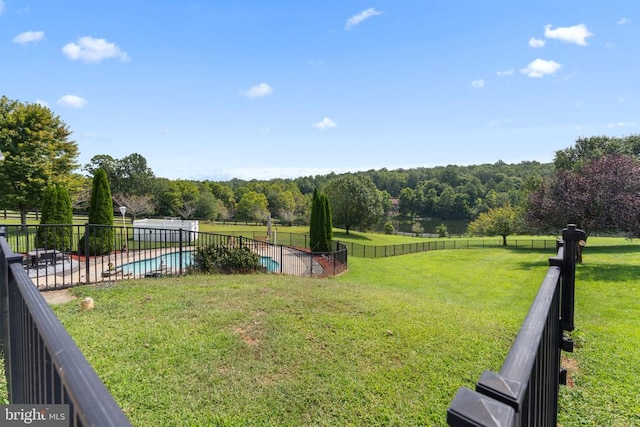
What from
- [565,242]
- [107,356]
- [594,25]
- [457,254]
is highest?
[594,25]

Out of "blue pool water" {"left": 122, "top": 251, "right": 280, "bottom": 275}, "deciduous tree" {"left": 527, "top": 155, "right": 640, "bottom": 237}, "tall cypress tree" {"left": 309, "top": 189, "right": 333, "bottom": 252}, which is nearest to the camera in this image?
"blue pool water" {"left": 122, "top": 251, "right": 280, "bottom": 275}

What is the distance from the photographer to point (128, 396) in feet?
9.78

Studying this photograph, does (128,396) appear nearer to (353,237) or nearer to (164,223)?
(164,223)

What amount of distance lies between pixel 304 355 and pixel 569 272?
2.76 m

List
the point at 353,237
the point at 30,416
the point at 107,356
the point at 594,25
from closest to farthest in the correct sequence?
the point at 30,416
the point at 107,356
the point at 594,25
the point at 353,237

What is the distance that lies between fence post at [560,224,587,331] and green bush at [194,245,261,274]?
8.44 m

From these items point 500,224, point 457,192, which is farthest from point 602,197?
point 457,192

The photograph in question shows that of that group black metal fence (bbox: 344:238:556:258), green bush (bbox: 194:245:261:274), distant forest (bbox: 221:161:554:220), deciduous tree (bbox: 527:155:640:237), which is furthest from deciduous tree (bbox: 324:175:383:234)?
distant forest (bbox: 221:161:554:220)

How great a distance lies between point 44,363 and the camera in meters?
1.29

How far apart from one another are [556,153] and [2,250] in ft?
129

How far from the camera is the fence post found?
2.75m

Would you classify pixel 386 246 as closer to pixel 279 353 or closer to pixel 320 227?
pixel 320 227

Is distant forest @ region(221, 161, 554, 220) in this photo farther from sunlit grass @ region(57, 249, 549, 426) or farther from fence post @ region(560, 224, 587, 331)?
fence post @ region(560, 224, 587, 331)

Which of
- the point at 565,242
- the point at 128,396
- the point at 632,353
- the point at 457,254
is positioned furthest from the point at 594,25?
the point at 457,254
